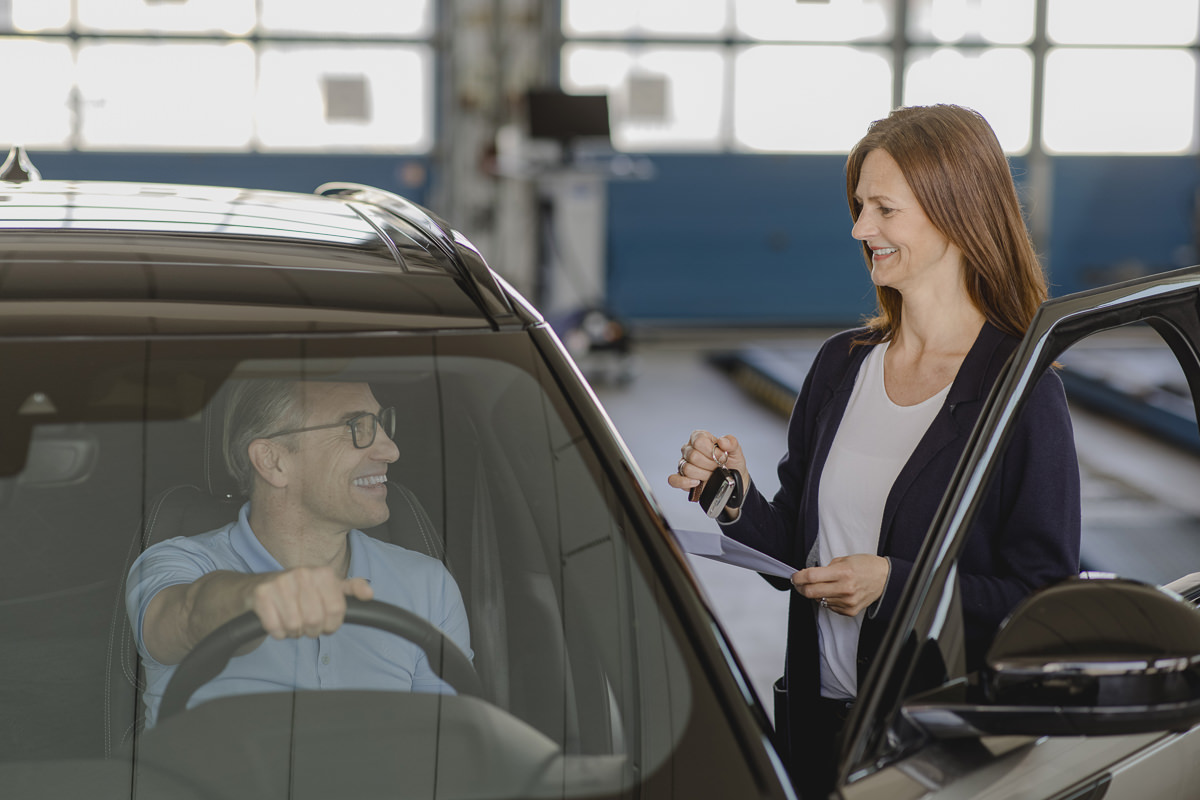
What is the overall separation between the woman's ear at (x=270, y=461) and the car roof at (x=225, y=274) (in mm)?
117

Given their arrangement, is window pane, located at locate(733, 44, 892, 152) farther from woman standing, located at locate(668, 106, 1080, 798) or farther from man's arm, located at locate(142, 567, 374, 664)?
man's arm, located at locate(142, 567, 374, 664)

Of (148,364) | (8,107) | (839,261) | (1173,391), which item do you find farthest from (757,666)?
(8,107)

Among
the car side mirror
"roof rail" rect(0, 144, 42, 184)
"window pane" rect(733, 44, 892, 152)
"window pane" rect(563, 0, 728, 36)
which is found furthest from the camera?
"window pane" rect(733, 44, 892, 152)

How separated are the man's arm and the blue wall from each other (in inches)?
356

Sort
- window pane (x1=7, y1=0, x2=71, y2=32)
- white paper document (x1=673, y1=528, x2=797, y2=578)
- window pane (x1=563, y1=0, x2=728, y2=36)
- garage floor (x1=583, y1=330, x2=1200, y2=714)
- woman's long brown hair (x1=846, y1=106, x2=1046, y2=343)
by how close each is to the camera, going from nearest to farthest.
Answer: white paper document (x1=673, y1=528, x2=797, y2=578), woman's long brown hair (x1=846, y1=106, x2=1046, y2=343), garage floor (x1=583, y1=330, x2=1200, y2=714), window pane (x1=7, y1=0, x2=71, y2=32), window pane (x1=563, y1=0, x2=728, y2=36)

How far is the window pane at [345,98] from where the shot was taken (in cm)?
943

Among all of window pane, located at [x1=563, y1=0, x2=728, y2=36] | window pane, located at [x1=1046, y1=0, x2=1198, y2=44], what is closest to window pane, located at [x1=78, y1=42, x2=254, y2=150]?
window pane, located at [x1=563, y1=0, x2=728, y2=36]

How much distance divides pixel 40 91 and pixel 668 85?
16.2 ft

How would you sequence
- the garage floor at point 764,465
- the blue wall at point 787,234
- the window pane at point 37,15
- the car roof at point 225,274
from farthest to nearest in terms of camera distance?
the blue wall at point 787,234 < the window pane at point 37,15 < the garage floor at point 764,465 < the car roof at point 225,274

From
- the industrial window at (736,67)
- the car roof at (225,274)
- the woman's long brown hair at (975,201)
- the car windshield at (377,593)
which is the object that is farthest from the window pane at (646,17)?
the car windshield at (377,593)

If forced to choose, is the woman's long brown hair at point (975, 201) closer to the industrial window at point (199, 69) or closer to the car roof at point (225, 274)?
the car roof at point (225, 274)

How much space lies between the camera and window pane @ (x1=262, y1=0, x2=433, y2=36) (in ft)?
30.9

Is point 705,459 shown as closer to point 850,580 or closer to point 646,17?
point 850,580

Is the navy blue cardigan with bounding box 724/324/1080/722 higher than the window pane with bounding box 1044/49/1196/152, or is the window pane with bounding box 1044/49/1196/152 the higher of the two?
the window pane with bounding box 1044/49/1196/152
